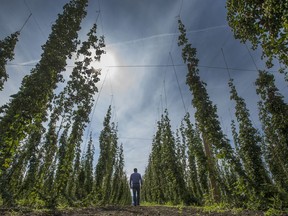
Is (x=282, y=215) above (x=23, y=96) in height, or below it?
below

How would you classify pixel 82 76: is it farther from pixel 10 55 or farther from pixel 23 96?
pixel 10 55

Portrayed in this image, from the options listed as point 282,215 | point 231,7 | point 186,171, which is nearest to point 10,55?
point 231,7

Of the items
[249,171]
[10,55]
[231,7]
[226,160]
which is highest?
[10,55]

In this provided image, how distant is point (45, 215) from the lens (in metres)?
6.37

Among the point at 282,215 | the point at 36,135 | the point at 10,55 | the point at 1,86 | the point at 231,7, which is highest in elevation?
the point at 10,55

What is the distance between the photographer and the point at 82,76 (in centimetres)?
1093

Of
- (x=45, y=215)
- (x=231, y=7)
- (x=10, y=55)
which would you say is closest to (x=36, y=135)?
(x=10, y=55)

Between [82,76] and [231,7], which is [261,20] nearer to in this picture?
[231,7]

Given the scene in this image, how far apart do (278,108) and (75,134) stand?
20.4 m

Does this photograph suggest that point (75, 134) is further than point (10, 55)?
No

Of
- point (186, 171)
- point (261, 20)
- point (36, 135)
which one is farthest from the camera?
point (186, 171)

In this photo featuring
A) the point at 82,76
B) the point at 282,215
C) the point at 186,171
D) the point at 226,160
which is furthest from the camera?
the point at 186,171

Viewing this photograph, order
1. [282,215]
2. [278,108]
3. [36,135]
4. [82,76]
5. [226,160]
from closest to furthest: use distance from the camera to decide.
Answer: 1. [282,215]
2. [226,160]
3. [82,76]
4. [36,135]
5. [278,108]

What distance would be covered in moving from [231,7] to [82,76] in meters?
8.17
